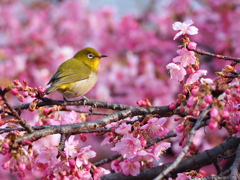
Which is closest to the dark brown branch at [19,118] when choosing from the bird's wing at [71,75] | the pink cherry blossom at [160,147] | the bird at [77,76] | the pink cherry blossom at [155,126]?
the pink cherry blossom at [155,126]

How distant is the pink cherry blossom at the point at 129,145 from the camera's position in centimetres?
215

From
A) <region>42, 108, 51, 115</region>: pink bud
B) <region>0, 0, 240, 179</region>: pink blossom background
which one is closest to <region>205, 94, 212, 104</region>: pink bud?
<region>42, 108, 51, 115</region>: pink bud

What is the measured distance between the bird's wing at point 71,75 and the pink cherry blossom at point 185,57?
155 cm

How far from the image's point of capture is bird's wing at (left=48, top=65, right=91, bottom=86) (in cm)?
352

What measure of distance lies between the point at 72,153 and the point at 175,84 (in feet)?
13.1

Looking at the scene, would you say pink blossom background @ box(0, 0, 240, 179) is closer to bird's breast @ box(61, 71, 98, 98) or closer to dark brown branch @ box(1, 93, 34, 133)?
bird's breast @ box(61, 71, 98, 98)

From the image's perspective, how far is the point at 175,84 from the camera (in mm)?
5930

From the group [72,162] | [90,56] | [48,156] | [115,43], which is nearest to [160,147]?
[72,162]

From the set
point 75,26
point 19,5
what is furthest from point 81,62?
point 19,5

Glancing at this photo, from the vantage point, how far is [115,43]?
6.69 m

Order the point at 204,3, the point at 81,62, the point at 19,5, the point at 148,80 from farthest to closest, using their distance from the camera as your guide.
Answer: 1. the point at 19,5
2. the point at 204,3
3. the point at 148,80
4. the point at 81,62

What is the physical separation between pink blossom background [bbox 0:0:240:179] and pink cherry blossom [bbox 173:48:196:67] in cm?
321

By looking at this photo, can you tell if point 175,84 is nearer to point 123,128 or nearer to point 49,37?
point 49,37

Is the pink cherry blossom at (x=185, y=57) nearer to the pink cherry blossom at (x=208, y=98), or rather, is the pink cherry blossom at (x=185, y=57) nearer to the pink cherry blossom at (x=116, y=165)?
the pink cherry blossom at (x=208, y=98)
